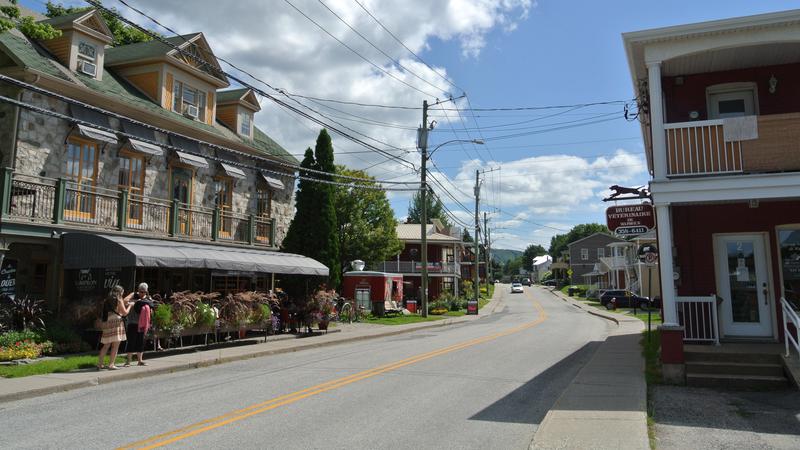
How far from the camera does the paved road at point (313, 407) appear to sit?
6.73 metres

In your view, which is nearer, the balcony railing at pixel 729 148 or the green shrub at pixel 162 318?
the balcony railing at pixel 729 148

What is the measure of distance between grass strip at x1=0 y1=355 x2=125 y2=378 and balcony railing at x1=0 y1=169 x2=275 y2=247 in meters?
4.01

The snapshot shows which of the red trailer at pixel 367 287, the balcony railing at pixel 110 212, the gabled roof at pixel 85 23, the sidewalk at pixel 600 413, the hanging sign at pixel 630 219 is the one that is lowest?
the sidewalk at pixel 600 413

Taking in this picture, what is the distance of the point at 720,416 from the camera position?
796cm

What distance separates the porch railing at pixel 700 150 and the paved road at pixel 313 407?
471 centimetres

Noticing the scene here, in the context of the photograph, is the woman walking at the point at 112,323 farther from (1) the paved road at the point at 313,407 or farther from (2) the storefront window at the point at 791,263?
(2) the storefront window at the point at 791,263

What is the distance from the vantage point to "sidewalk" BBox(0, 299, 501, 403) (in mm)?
9992

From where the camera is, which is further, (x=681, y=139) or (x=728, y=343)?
(x=728, y=343)

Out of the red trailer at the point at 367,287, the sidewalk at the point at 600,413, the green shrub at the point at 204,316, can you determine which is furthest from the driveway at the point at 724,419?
the red trailer at the point at 367,287

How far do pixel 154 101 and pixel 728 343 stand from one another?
62.9 ft

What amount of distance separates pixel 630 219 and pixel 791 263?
11.7 feet

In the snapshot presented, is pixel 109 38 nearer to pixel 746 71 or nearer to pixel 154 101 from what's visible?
pixel 154 101

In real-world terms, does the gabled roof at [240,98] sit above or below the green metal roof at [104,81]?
above

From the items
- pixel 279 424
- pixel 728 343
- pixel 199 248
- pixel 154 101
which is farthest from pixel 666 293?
pixel 154 101
